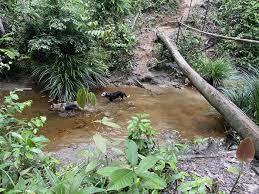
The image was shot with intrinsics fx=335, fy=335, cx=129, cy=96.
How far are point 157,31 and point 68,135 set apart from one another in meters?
6.01

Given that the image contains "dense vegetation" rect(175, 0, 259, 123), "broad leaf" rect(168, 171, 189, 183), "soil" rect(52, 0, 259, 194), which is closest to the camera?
"broad leaf" rect(168, 171, 189, 183)

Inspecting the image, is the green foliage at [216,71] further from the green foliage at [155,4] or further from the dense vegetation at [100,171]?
the dense vegetation at [100,171]

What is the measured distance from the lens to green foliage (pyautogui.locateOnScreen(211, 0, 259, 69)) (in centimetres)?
914

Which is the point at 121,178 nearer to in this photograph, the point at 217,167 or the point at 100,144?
the point at 100,144

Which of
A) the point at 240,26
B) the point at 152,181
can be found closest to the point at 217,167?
A: the point at 152,181

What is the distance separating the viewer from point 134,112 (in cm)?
666

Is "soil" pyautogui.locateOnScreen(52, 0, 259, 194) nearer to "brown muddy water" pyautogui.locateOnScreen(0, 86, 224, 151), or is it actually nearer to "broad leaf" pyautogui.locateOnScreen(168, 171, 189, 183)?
"broad leaf" pyautogui.locateOnScreen(168, 171, 189, 183)

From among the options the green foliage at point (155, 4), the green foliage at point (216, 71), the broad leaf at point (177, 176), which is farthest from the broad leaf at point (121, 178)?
the green foliage at point (155, 4)

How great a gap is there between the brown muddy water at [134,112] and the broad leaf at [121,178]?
3201mm

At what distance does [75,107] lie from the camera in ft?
21.5

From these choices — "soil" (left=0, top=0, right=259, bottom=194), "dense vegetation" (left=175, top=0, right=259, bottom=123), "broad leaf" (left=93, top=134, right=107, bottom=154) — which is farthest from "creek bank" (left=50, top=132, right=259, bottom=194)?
"dense vegetation" (left=175, top=0, right=259, bottom=123)

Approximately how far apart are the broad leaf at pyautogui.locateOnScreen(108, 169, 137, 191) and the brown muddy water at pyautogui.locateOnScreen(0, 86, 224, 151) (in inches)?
126

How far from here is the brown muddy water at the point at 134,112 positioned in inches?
218

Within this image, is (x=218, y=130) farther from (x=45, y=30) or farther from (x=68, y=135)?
(x=45, y=30)
